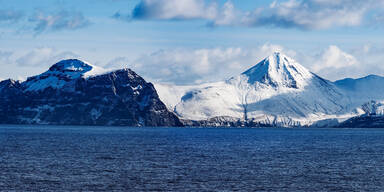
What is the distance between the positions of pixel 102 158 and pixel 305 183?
160 feet

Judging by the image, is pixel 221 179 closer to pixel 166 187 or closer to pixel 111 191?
pixel 166 187

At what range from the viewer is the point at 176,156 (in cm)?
13475

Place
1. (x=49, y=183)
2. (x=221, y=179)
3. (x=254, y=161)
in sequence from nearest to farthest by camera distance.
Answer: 1. (x=49, y=183)
2. (x=221, y=179)
3. (x=254, y=161)

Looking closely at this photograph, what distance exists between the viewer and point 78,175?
94.9m

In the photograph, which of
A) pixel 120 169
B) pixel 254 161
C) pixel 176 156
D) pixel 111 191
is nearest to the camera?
pixel 111 191

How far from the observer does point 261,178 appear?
95625mm

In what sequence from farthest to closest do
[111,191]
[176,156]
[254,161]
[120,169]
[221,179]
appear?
[176,156], [254,161], [120,169], [221,179], [111,191]

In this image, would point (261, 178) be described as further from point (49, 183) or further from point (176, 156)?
point (176, 156)

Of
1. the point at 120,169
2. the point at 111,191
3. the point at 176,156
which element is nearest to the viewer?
the point at 111,191

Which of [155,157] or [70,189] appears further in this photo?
[155,157]

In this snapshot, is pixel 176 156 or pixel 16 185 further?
pixel 176 156

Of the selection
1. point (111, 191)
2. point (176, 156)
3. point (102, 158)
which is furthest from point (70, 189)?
point (176, 156)

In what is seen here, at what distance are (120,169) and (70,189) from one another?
23.2 m

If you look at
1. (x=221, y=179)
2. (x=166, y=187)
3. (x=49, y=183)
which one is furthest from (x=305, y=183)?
(x=49, y=183)
